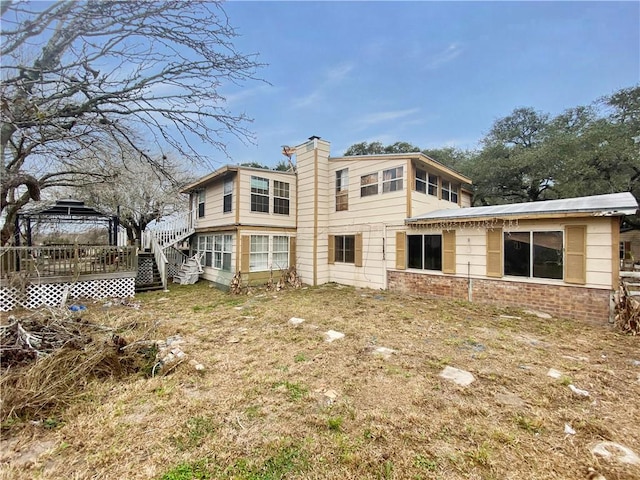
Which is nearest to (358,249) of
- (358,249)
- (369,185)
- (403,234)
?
(358,249)

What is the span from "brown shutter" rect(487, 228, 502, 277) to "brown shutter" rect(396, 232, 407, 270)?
8.07ft

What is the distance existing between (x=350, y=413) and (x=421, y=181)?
877cm

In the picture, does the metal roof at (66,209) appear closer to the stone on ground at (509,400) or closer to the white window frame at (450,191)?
the stone on ground at (509,400)

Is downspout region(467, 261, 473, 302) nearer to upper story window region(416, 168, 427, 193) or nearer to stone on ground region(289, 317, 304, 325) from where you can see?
upper story window region(416, 168, 427, 193)

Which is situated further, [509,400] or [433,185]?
[433,185]

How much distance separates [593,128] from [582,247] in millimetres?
13141

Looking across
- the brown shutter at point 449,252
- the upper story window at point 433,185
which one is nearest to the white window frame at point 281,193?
the upper story window at point 433,185

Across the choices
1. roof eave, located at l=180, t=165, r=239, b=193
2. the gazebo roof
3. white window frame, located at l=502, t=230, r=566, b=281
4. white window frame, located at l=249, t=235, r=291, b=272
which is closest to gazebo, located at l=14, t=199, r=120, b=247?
the gazebo roof

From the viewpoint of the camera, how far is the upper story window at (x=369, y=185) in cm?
1016

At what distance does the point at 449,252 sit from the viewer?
8.50 metres

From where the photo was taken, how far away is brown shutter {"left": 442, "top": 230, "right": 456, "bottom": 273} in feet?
27.6

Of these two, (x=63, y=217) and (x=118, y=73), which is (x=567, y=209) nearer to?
(x=118, y=73)

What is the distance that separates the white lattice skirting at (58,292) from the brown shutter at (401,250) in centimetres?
909

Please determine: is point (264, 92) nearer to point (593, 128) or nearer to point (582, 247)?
point (582, 247)
